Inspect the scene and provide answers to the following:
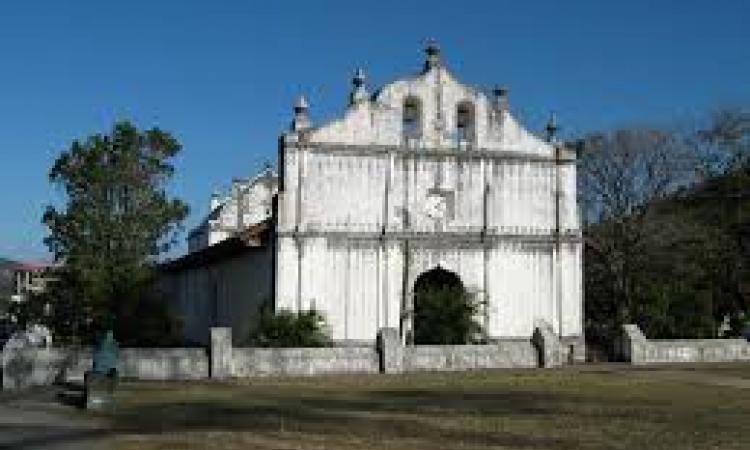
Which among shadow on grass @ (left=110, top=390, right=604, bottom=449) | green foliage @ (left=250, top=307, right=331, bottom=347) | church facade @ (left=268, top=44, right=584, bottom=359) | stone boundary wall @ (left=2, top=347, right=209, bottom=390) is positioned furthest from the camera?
church facade @ (left=268, top=44, right=584, bottom=359)

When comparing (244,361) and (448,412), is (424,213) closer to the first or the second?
(244,361)

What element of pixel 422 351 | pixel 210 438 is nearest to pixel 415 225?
pixel 422 351

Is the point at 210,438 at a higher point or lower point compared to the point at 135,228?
lower

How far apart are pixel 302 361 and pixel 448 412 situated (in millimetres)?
12694

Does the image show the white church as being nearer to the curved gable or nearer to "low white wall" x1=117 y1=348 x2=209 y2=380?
the curved gable

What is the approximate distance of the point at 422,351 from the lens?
112 feet

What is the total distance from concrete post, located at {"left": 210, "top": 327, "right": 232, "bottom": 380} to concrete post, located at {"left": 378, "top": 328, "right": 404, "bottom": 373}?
172 inches

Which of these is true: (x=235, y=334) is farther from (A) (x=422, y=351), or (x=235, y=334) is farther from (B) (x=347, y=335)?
(A) (x=422, y=351)

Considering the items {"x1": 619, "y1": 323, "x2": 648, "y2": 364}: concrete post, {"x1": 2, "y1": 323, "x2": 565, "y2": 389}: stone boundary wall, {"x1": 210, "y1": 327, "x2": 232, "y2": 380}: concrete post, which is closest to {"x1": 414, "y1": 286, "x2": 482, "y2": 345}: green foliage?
{"x1": 2, "y1": 323, "x2": 565, "y2": 389}: stone boundary wall

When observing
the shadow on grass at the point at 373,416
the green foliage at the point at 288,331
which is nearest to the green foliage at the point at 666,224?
the green foliage at the point at 288,331

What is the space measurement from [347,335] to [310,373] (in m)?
5.84

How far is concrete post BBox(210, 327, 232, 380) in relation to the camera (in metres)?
31.9

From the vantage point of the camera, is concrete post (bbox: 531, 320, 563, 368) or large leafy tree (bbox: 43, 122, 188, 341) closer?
concrete post (bbox: 531, 320, 563, 368)

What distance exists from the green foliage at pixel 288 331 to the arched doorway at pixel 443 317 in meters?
3.54
